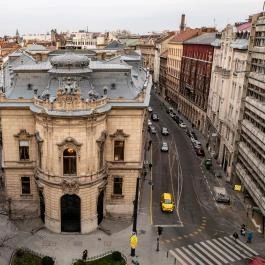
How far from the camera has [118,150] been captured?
171ft

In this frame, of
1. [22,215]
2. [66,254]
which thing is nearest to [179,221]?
[66,254]

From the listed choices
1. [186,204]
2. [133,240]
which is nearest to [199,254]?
[133,240]

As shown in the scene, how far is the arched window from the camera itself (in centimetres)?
4709

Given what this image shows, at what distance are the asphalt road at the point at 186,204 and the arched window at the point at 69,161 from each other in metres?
14.6

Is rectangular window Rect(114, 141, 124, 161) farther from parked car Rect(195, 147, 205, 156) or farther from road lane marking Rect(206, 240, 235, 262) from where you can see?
parked car Rect(195, 147, 205, 156)

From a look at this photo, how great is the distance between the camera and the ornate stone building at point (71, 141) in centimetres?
4600

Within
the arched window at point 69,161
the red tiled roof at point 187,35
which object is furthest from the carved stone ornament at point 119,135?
the red tiled roof at point 187,35

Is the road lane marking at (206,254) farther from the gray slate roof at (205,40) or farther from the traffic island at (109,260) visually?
the gray slate roof at (205,40)

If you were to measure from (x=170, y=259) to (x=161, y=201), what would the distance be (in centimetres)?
1432

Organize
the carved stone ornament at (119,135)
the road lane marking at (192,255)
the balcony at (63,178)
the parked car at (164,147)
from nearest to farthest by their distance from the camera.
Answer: the road lane marking at (192,255) < the balcony at (63,178) < the carved stone ornament at (119,135) < the parked car at (164,147)

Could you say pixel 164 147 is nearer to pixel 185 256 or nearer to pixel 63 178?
pixel 185 256

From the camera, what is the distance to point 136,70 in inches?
2744

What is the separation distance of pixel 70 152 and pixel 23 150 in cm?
789

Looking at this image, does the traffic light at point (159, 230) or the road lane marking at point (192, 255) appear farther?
the traffic light at point (159, 230)
